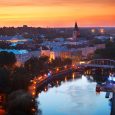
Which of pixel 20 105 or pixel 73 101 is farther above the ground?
pixel 20 105

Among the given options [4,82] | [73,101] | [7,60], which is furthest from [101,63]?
[4,82]

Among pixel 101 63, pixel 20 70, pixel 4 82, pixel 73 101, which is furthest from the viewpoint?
pixel 101 63

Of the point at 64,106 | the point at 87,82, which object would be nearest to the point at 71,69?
the point at 87,82

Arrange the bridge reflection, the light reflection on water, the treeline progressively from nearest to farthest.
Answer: the light reflection on water → the treeline → the bridge reflection

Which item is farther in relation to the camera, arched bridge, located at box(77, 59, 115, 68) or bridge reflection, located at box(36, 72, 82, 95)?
arched bridge, located at box(77, 59, 115, 68)

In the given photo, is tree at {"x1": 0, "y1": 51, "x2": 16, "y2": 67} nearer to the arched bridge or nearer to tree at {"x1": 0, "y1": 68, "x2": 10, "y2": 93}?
tree at {"x1": 0, "y1": 68, "x2": 10, "y2": 93}

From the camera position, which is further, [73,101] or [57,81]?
[57,81]

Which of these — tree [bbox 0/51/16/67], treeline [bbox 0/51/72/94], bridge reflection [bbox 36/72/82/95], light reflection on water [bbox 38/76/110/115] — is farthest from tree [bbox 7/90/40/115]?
tree [bbox 0/51/16/67]

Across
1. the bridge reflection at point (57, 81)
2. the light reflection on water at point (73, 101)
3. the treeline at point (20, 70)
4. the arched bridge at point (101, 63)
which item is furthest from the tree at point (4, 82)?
the arched bridge at point (101, 63)

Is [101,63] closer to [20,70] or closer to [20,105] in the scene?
[20,70]
